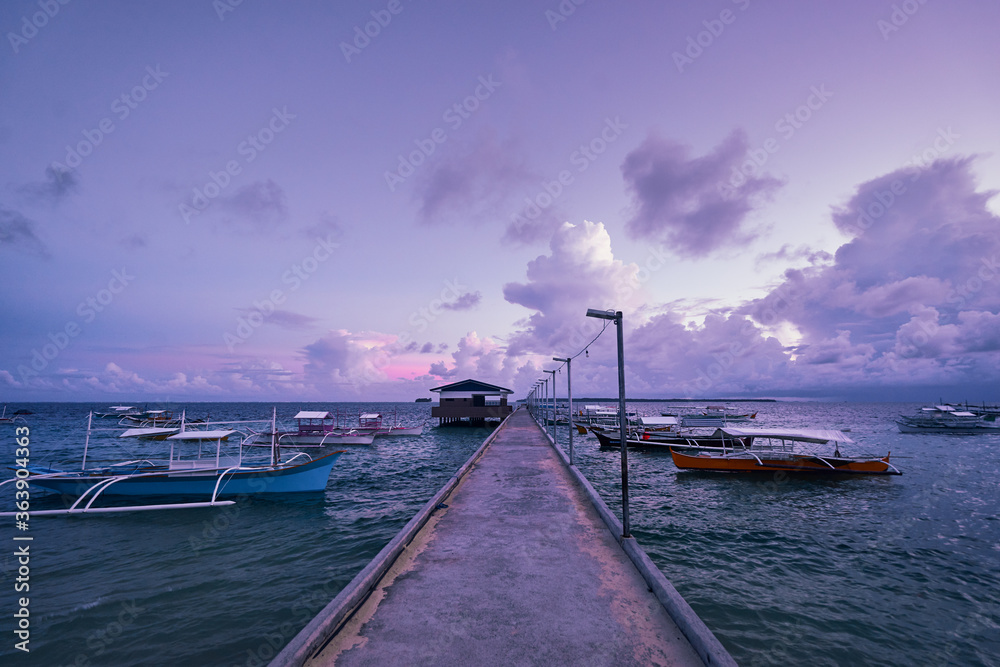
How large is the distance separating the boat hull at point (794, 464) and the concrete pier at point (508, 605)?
17.3 metres

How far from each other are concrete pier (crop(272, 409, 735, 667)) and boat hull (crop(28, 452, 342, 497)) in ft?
38.3

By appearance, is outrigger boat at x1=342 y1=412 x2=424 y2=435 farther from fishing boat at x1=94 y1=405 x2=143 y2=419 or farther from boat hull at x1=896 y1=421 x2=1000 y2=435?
boat hull at x1=896 y1=421 x2=1000 y2=435

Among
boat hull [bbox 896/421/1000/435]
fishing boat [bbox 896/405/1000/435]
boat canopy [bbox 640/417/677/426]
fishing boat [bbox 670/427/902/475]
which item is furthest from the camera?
fishing boat [bbox 896/405/1000/435]

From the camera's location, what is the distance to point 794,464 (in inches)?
907

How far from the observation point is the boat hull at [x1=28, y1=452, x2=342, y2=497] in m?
17.8

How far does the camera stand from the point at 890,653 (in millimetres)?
7410

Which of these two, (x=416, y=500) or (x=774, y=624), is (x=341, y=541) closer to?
(x=416, y=500)

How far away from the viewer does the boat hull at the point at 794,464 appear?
75.5 ft

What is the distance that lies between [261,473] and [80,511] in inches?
231

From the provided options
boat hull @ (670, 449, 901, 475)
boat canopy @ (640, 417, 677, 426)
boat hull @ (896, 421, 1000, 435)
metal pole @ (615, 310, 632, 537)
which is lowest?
boat hull @ (896, 421, 1000, 435)

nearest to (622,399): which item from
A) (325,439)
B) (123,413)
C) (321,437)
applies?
(325,439)

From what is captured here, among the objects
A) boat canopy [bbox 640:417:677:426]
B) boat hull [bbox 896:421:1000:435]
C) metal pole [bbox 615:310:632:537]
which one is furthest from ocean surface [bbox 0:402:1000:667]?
boat hull [bbox 896:421:1000:435]

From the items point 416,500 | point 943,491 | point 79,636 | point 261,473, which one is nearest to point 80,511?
point 261,473

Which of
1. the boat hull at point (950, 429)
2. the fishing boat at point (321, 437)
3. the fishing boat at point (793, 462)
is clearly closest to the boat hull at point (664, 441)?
the fishing boat at point (793, 462)
